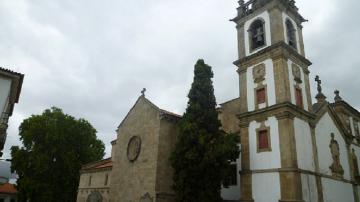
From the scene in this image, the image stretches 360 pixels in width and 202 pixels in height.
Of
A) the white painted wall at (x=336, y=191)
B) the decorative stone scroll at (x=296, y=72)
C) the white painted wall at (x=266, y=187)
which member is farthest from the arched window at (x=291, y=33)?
the white painted wall at (x=266, y=187)

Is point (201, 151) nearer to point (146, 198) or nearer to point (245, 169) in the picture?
point (245, 169)

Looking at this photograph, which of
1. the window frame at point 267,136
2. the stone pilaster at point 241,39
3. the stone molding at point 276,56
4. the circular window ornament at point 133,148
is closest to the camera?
the window frame at point 267,136

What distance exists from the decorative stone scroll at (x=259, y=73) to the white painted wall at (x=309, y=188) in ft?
24.5

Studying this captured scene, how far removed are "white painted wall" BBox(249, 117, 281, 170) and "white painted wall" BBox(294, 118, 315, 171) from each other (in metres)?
1.30

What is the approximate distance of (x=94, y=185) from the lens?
105 feet

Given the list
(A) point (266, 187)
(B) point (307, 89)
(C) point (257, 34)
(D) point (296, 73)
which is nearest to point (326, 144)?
(B) point (307, 89)

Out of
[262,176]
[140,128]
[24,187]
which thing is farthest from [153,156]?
[24,187]

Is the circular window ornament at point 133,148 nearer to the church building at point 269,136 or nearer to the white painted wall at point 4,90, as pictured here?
the church building at point 269,136

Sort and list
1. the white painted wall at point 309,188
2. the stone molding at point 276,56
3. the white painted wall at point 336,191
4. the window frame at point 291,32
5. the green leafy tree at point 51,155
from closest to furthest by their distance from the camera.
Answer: the white painted wall at point 309,188
the white painted wall at point 336,191
the stone molding at point 276,56
the window frame at point 291,32
the green leafy tree at point 51,155

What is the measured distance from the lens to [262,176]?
20.2 meters

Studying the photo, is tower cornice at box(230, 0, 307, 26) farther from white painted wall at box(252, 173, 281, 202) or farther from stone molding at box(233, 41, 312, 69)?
white painted wall at box(252, 173, 281, 202)

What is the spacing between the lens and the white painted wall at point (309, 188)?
19.1m

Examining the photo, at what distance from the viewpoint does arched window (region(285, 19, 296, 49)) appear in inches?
958

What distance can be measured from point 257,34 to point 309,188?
12275 millimetres
